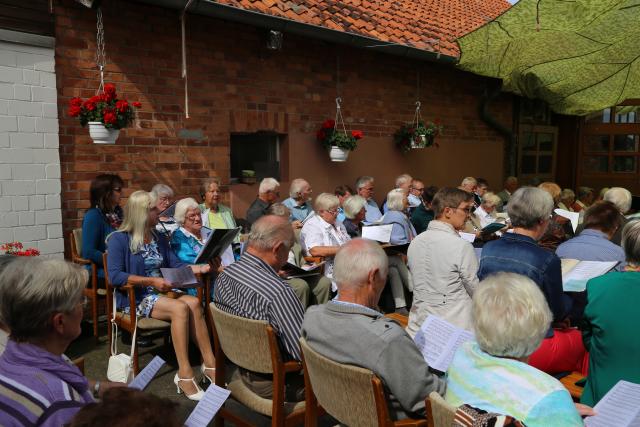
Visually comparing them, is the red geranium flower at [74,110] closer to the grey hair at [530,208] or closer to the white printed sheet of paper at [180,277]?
the white printed sheet of paper at [180,277]

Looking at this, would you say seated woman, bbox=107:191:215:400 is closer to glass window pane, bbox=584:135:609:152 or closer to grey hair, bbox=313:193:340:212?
grey hair, bbox=313:193:340:212

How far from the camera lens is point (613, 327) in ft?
8.07

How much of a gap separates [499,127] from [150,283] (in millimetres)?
8346

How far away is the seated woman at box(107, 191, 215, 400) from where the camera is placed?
4035 mm

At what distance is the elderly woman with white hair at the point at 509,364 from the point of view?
5.78ft

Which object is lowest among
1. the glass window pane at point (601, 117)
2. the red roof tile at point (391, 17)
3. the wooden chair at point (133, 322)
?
the wooden chair at point (133, 322)

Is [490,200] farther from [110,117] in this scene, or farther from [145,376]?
[145,376]

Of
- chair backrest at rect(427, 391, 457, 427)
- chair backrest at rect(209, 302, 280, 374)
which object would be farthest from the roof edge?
chair backrest at rect(427, 391, 457, 427)

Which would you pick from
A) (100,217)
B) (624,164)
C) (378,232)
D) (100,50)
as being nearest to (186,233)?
(100,217)

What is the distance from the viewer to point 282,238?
3.19 m

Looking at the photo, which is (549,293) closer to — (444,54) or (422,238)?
(422,238)

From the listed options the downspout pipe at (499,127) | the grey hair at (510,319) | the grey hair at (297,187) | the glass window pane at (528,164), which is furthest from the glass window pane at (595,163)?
the grey hair at (510,319)

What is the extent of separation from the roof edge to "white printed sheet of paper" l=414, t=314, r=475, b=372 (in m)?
4.24

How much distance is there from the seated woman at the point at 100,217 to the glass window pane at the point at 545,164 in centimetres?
949
